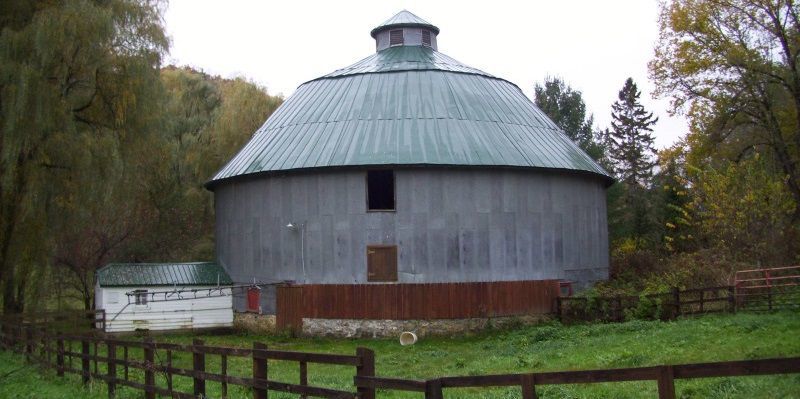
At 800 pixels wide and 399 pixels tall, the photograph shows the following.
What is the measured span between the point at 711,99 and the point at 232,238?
16.7 metres

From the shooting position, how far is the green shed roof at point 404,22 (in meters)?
33.0

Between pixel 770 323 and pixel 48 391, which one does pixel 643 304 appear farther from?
pixel 48 391

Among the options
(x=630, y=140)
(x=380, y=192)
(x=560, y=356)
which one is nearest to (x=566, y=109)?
(x=630, y=140)

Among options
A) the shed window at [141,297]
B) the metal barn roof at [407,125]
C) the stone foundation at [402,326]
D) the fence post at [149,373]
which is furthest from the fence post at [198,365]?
the shed window at [141,297]

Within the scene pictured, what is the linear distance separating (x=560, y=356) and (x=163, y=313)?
594 inches

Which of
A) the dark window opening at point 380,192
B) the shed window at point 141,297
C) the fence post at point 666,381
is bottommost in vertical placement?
the shed window at point 141,297

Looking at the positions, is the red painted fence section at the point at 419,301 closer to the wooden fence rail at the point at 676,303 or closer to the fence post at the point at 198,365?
the wooden fence rail at the point at 676,303

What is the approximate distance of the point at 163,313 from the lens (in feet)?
87.4

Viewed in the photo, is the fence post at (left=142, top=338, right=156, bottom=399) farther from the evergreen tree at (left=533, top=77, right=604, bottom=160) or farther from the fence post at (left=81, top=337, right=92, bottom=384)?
the evergreen tree at (left=533, top=77, right=604, bottom=160)

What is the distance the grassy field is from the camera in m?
11.0

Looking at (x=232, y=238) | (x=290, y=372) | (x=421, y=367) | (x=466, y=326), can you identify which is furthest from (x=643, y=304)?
(x=232, y=238)

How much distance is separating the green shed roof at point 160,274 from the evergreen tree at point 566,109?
32.4m

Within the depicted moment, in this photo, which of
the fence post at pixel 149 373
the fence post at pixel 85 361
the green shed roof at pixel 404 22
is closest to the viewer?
the fence post at pixel 149 373

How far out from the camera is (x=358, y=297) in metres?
24.0
